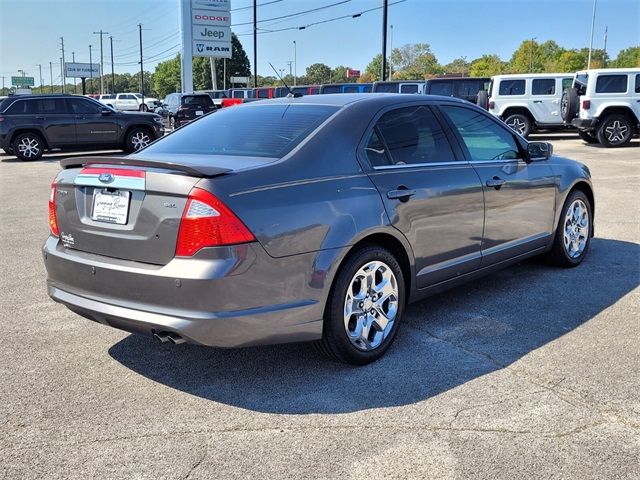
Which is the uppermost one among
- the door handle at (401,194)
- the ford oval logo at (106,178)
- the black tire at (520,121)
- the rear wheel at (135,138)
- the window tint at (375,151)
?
the black tire at (520,121)

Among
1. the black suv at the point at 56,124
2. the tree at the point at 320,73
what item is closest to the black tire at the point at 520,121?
the black suv at the point at 56,124

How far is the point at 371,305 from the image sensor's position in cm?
380

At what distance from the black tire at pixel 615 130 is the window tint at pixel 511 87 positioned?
3.26 metres

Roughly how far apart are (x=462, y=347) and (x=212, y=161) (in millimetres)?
1914

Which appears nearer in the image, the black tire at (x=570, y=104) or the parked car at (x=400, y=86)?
the black tire at (x=570, y=104)

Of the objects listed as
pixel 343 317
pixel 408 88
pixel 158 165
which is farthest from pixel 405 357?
pixel 408 88

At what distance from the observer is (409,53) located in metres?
131

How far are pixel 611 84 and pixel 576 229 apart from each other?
1389 cm

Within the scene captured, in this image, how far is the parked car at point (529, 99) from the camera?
20.7 m

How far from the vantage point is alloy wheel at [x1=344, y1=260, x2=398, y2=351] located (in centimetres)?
371

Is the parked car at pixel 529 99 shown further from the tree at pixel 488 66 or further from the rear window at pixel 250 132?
the tree at pixel 488 66

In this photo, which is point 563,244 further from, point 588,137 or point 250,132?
point 588,137

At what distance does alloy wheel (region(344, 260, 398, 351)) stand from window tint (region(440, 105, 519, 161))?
4.54 ft

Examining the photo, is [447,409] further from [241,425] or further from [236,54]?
[236,54]
